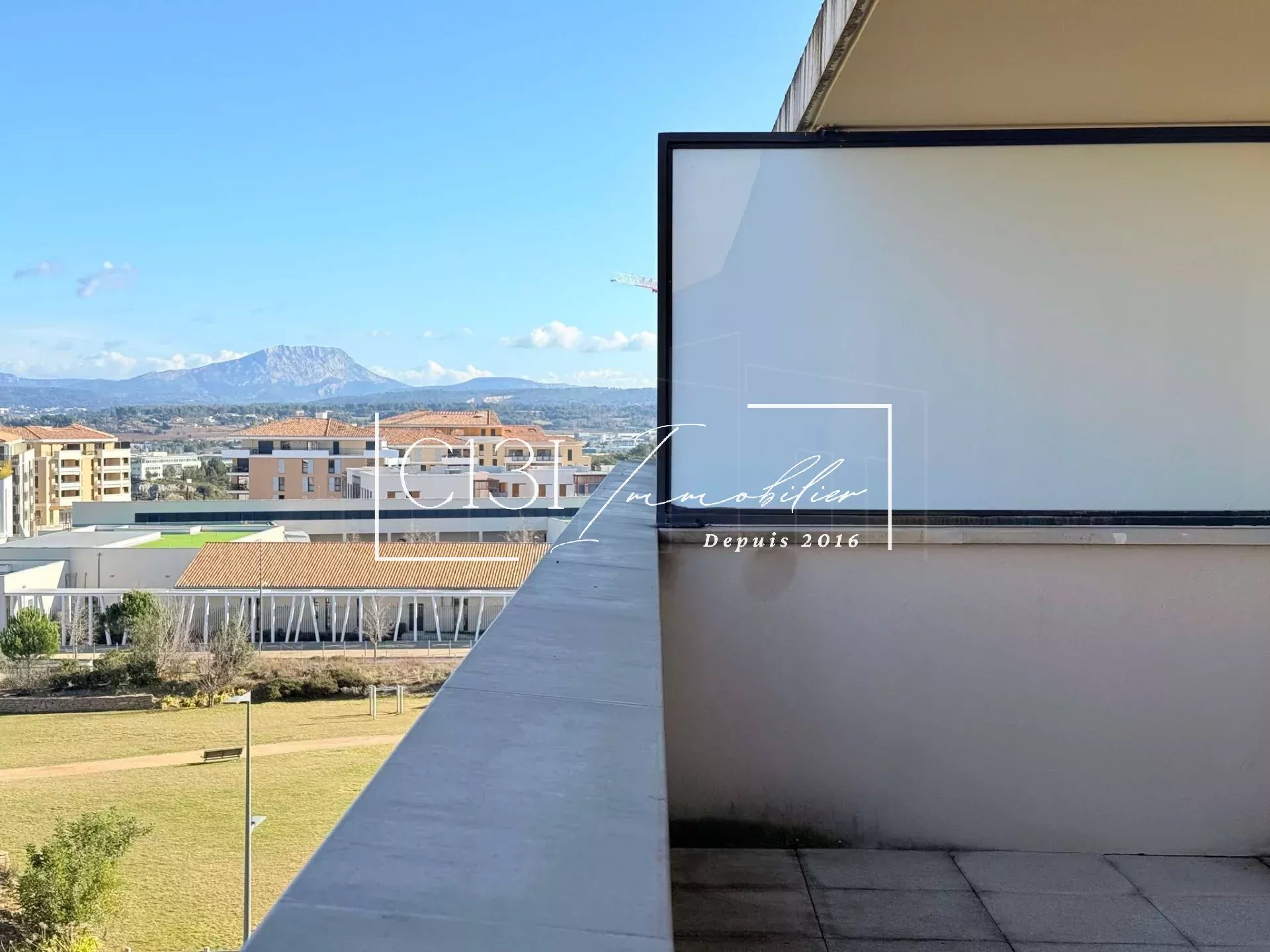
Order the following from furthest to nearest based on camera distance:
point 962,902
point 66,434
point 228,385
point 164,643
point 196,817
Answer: point 228,385 → point 66,434 → point 164,643 → point 196,817 → point 962,902

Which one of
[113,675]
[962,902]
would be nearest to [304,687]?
[113,675]

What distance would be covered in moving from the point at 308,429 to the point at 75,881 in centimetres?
2623

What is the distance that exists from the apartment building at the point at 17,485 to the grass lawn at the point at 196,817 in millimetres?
20426

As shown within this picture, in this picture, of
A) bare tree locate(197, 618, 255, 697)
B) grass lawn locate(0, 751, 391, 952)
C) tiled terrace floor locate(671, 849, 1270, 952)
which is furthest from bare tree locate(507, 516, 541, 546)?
tiled terrace floor locate(671, 849, 1270, 952)

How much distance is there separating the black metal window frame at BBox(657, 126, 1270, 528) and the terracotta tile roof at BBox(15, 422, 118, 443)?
5070 cm

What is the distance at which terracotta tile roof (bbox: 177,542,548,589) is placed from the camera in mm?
28469

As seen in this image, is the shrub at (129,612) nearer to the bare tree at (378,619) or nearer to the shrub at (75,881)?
the bare tree at (378,619)

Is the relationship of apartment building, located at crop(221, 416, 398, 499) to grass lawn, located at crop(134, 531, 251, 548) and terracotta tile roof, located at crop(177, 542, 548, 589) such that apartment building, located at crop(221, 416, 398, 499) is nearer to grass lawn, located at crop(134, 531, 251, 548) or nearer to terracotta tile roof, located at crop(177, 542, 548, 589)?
grass lawn, located at crop(134, 531, 251, 548)

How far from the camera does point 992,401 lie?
2703 millimetres

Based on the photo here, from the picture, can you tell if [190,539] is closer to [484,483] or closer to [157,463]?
[157,463]

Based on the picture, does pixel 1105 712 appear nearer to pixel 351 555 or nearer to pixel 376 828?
pixel 376 828

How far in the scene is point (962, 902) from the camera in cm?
229

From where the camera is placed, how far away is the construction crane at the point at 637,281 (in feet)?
9.03

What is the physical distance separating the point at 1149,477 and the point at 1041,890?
3.79 feet
